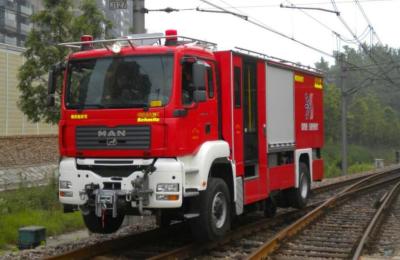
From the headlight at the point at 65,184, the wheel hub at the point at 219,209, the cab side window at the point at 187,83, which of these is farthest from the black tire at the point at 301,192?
the headlight at the point at 65,184

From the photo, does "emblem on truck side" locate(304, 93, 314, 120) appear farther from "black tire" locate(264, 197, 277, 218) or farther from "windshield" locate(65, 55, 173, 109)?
"windshield" locate(65, 55, 173, 109)

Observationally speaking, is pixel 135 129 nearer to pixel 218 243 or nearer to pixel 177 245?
pixel 177 245

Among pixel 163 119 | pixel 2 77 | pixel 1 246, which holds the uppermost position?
pixel 2 77

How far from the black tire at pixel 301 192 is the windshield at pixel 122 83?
235 inches

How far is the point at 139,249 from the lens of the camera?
923 centimetres

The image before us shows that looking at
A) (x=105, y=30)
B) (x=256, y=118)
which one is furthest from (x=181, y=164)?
(x=105, y=30)

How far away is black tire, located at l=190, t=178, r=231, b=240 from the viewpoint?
8711mm

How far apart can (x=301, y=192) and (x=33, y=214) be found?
598 centimetres

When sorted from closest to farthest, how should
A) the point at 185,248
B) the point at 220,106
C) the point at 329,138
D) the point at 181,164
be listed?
the point at 181,164 < the point at 185,248 < the point at 220,106 < the point at 329,138

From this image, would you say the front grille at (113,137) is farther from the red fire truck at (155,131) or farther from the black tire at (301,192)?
the black tire at (301,192)

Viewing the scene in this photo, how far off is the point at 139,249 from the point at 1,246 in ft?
8.41

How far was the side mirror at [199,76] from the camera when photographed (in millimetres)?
8484

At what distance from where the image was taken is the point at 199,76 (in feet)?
28.1

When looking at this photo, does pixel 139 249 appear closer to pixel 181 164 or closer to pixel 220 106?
pixel 181 164
